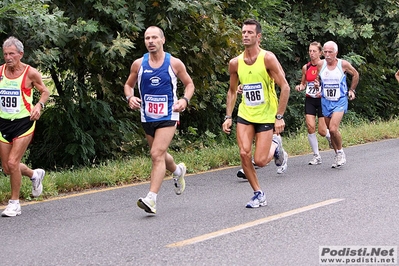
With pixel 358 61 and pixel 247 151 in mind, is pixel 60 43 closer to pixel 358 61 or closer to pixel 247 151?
pixel 247 151

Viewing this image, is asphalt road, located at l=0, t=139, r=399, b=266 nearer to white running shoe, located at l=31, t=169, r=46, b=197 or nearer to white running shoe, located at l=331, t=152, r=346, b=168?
white running shoe, located at l=31, t=169, r=46, b=197

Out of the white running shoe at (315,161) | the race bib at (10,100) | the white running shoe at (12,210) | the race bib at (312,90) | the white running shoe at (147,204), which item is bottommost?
the white running shoe at (315,161)

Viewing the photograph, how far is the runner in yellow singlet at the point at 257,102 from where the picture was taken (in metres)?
9.01

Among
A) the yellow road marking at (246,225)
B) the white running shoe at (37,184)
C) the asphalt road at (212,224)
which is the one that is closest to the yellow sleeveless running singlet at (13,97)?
the white running shoe at (37,184)

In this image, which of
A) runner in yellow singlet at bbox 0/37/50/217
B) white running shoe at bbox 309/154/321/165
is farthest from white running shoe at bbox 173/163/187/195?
white running shoe at bbox 309/154/321/165

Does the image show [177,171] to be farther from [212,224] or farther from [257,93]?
[212,224]

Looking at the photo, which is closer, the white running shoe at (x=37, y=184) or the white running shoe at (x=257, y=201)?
the white running shoe at (x=257, y=201)

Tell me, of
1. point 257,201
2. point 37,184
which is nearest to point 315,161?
point 257,201

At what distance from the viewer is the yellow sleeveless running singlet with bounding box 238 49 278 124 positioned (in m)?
9.16

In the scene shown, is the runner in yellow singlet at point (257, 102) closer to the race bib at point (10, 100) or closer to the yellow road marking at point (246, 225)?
the yellow road marking at point (246, 225)

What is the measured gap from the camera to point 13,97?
9.02 meters

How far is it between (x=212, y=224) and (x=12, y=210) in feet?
7.34

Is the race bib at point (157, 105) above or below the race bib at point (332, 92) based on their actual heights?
above

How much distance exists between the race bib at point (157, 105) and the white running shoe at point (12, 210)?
1732 mm
